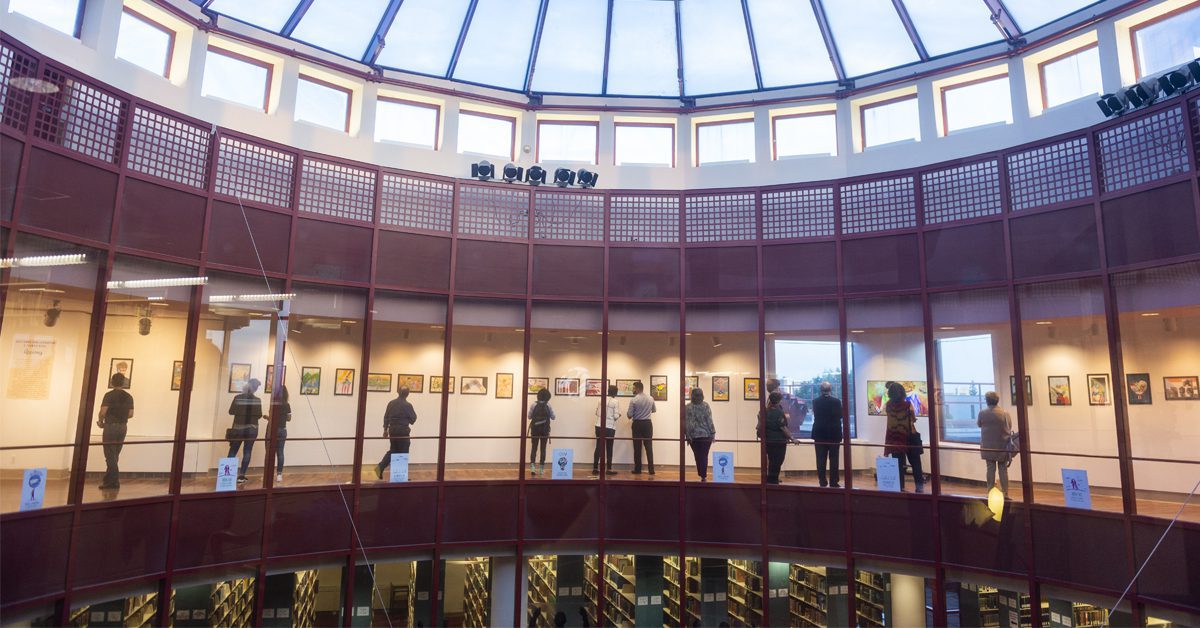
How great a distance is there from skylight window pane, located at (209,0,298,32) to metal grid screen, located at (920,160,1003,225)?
27.6 feet

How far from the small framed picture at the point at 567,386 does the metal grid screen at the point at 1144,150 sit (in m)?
6.50

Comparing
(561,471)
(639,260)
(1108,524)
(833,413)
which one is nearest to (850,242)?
(833,413)

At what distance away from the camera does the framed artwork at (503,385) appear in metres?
8.81

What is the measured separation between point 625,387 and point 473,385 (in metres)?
2.12

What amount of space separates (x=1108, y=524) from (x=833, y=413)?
285 centimetres

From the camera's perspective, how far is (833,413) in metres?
8.16

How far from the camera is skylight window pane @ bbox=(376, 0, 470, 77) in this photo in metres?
8.99

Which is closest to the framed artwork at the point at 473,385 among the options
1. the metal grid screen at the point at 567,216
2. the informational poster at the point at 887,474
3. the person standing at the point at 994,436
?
the metal grid screen at the point at 567,216

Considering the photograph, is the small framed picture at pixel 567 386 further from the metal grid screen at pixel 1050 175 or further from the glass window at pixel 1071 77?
the glass window at pixel 1071 77

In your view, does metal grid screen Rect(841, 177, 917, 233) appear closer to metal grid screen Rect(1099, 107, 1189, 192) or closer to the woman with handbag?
metal grid screen Rect(1099, 107, 1189, 192)

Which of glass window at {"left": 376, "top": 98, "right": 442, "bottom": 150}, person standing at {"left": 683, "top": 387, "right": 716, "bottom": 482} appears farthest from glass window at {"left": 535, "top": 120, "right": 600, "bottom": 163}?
person standing at {"left": 683, "top": 387, "right": 716, "bottom": 482}

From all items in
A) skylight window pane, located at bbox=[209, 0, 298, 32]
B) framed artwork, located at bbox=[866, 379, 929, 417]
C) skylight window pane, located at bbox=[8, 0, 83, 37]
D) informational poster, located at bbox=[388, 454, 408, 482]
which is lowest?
informational poster, located at bbox=[388, 454, 408, 482]

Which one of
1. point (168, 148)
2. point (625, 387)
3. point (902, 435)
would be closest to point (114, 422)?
point (168, 148)

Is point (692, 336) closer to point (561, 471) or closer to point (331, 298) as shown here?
point (561, 471)
